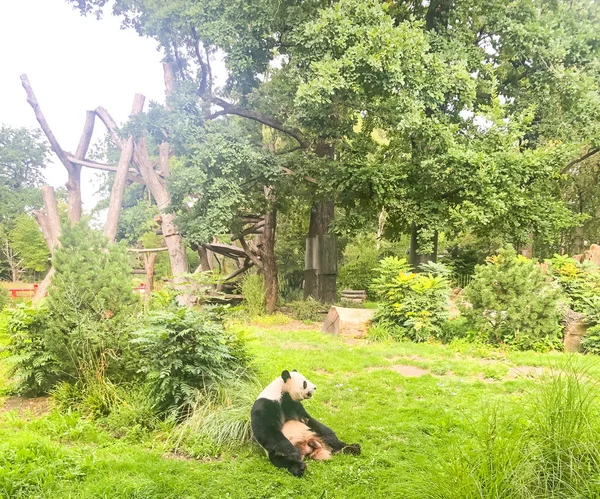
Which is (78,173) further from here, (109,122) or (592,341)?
(592,341)

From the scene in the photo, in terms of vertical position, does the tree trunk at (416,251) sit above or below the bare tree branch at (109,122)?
below

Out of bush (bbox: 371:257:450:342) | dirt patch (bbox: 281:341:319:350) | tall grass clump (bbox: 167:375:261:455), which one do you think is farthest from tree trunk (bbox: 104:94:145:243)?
tall grass clump (bbox: 167:375:261:455)

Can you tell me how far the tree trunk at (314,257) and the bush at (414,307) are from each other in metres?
2.88

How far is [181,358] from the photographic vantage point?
130 inches

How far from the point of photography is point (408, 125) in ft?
23.9

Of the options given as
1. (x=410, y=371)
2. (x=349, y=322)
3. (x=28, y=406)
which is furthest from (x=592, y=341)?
(x=28, y=406)

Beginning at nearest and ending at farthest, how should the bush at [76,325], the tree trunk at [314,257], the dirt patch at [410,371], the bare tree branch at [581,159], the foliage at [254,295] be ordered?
1. the bush at [76,325]
2. the dirt patch at [410,371]
3. the foliage at [254,295]
4. the tree trunk at [314,257]
5. the bare tree branch at [581,159]

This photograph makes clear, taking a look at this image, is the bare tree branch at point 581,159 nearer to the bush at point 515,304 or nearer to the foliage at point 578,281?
the foliage at point 578,281

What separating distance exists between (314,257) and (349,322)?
3.19m

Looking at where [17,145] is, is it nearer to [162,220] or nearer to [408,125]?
[162,220]

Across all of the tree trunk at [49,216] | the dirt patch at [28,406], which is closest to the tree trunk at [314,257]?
the tree trunk at [49,216]

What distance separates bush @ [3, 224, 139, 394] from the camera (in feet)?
11.4


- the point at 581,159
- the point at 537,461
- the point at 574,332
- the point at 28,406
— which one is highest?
the point at 581,159

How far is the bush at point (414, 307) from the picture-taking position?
640cm
